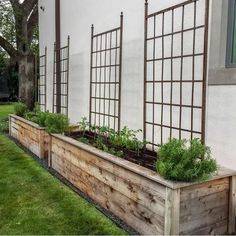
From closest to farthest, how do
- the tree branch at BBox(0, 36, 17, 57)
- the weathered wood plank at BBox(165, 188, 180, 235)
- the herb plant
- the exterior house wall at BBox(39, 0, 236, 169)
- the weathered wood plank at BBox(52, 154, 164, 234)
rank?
1. the weathered wood plank at BBox(165, 188, 180, 235)
2. the weathered wood plank at BBox(52, 154, 164, 234)
3. the exterior house wall at BBox(39, 0, 236, 169)
4. the herb plant
5. the tree branch at BBox(0, 36, 17, 57)

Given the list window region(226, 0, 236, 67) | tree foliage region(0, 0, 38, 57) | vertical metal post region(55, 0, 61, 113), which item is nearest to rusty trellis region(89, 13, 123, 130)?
vertical metal post region(55, 0, 61, 113)

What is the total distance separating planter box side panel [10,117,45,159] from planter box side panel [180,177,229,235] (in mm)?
3305

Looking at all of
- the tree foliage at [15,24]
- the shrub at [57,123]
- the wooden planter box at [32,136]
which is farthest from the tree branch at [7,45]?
the shrub at [57,123]

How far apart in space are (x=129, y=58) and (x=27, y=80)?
5.52m

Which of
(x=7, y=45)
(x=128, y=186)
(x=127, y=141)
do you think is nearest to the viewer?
(x=128, y=186)

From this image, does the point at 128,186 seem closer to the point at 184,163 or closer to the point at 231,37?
the point at 184,163

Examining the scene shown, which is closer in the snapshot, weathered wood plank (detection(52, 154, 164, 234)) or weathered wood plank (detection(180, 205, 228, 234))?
weathered wood plank (detection(180, 205, 228, 234))

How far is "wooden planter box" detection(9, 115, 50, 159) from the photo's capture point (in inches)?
207

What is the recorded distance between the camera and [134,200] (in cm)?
276

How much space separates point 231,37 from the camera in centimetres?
290

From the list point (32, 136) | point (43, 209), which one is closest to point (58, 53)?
point (32, 136)

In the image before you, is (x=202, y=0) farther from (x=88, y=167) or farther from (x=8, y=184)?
(x=8, y=184)

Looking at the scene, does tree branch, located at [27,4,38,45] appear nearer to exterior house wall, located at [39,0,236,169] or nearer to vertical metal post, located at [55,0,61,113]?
exterior house wall, located at [39,0,236,169]

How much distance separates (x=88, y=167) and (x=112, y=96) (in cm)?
165
